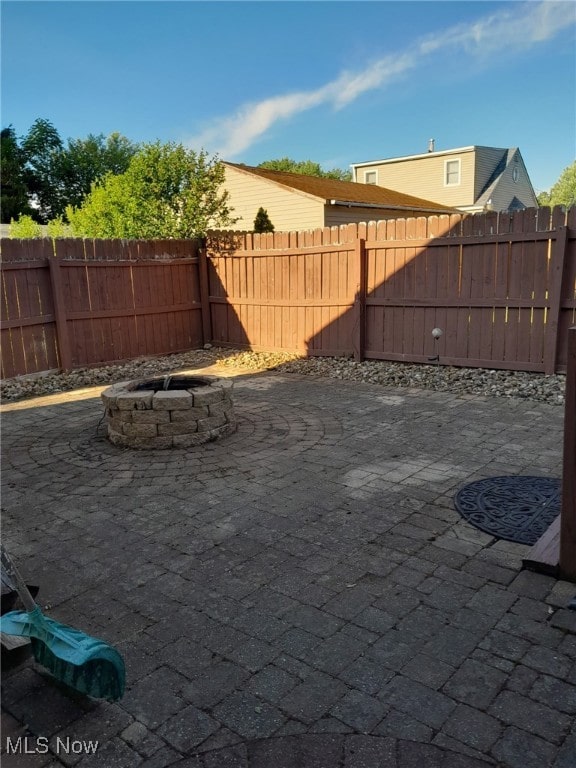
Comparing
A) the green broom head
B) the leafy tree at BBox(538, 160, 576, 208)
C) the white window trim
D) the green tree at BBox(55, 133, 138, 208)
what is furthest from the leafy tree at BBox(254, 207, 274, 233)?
the leafy tree at BBox(538, 160, 576, 208)

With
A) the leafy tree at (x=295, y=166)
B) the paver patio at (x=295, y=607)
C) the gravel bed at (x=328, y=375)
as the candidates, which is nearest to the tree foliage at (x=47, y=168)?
the leafy tree at (x=295, y=166)

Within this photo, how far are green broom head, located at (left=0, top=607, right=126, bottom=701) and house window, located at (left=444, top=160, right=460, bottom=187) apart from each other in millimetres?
23222

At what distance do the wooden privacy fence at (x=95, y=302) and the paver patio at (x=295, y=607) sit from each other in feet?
13.0

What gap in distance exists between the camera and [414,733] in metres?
1.76

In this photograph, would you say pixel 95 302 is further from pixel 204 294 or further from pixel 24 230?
pixel 24 230

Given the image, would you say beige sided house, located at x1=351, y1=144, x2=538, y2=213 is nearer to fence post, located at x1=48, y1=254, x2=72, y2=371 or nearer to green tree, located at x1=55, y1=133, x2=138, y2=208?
fence post, located at x1=48, y1=254, x2=72, y2=371

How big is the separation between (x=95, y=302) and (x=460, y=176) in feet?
58.6

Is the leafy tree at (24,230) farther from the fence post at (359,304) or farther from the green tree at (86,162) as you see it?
the green tree at (86,162)

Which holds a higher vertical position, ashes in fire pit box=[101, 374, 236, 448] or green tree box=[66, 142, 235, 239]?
green tree box=[66, 142, 235, 239]

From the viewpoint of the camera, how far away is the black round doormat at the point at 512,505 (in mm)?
3195

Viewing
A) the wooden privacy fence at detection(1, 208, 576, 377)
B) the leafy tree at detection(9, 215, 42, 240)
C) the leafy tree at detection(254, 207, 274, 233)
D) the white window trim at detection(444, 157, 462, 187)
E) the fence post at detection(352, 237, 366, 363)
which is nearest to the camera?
the wooden privacy fence at detection(1, 208, 576, 377)

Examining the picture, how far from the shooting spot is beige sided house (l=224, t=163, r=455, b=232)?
14.5 m

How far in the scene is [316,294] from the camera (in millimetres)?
9039

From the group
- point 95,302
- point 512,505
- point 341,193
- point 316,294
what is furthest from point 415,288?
point 341,193
